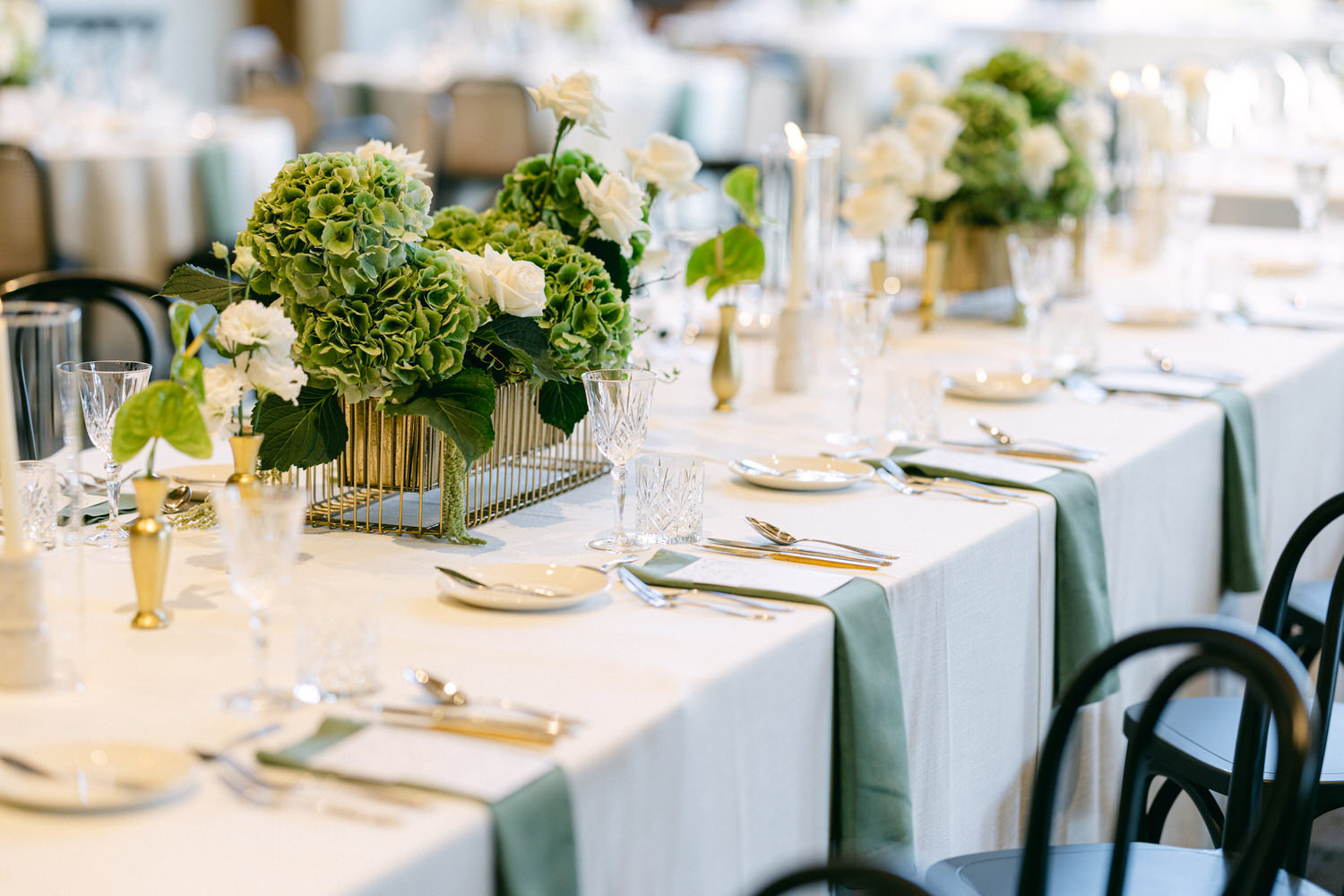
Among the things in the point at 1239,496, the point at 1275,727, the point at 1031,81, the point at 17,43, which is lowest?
the point at 1239,496

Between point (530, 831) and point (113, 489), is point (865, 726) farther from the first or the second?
point (113, 489)

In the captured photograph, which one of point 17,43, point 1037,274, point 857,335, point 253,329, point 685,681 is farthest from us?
point 17,43

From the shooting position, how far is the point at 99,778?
3.33 ft

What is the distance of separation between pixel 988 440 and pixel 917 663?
2.09ft

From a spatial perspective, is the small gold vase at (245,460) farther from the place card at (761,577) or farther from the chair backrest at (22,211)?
the chair backrest at (22,211)

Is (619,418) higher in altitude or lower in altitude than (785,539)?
higher

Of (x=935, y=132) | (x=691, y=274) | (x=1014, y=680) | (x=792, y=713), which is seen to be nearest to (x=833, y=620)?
(x=792, y=713)

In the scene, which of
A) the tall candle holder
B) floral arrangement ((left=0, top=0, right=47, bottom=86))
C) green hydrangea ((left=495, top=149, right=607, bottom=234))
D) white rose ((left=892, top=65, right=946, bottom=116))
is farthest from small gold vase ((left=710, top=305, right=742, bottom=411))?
floral arrangement ((left=0, top=0, right=47, bottom=86))

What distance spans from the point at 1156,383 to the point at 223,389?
5.44ft

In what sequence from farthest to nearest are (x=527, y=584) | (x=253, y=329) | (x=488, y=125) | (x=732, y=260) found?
1. (x=488, y=125)
2. (x=732, y=260)
3. (x=527, y=584)
4. (x=253, y=329)

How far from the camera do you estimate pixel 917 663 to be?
1607 mm

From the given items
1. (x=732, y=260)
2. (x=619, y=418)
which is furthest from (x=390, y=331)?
(x=732, y=260)

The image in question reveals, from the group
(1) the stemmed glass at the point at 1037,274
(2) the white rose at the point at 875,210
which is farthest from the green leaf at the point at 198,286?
(1) the stemmed glass at the point at 1037,274

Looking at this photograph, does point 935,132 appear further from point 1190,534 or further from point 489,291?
point 489,291
